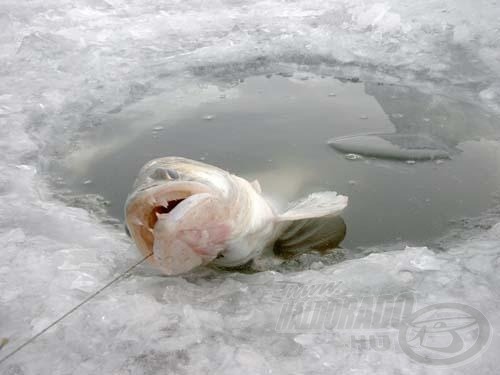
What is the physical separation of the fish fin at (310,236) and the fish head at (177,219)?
520mm

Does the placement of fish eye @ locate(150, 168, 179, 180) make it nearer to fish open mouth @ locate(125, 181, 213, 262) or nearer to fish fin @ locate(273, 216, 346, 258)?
fish open mouth @ locate(125, 181, 213, 262)

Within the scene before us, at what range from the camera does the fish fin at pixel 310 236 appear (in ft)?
8.08

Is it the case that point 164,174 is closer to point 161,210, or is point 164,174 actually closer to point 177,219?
point 161,210

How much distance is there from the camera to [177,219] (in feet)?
5.86

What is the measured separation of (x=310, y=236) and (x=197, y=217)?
883mm

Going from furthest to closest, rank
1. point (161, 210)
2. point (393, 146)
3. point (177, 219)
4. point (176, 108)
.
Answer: point (176, 108) < point (393, 146) < point (161, 210) < point (177, 219)

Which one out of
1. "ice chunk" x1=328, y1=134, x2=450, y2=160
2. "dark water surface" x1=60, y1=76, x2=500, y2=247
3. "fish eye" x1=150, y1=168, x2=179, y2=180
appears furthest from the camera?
"ice chunk" x1=328, y1=134, x2=450, y2=160

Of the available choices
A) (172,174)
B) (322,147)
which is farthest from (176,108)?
(172,174)

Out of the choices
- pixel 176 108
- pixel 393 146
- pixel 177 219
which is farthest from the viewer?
pixel 176 108

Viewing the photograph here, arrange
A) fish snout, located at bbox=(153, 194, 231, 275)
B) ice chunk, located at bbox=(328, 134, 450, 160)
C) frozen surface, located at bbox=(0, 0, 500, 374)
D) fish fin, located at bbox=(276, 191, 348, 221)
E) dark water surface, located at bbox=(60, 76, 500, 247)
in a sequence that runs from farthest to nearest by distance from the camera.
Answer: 1. ice chunk, located at bbox=(328, 134, 450, 160)
2. dark water surface, located at bbox=(60, 76, 500, 247)
3. fish fin, located at bbox=(276, 191, 348, 221)
4. fish snout, located at bbox=(153, 194, 231, 275)
5. frozen surface, located at bbox=(0, 0, 500, 374)

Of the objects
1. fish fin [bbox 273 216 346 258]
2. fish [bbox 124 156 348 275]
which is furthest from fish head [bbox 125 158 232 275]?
fish fin [bbox 273 216 346 258]

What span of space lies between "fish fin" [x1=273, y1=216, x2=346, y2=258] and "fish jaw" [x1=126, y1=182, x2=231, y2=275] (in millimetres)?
588

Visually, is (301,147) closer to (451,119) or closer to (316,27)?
(451,119)

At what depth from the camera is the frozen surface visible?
5.48ft
